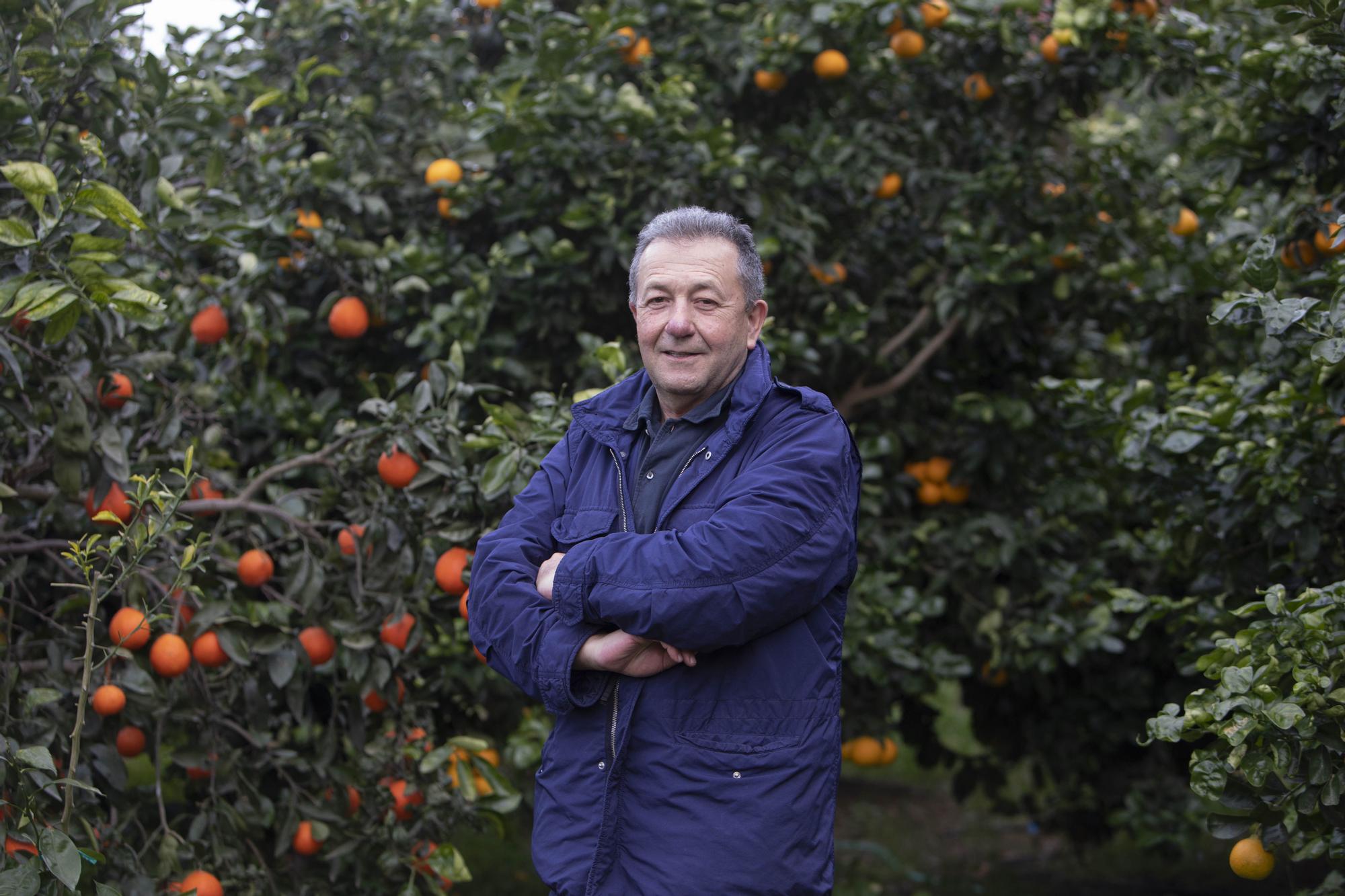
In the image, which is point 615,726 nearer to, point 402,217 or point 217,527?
point 217,527

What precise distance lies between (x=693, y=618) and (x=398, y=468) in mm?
1147

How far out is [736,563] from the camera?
1666 mm

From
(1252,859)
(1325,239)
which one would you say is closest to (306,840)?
(1252,859)

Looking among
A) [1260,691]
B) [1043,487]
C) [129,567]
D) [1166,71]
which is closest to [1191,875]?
[1043,487]

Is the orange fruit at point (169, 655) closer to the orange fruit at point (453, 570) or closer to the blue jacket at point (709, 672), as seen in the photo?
the orange fruit at point (453, 570)

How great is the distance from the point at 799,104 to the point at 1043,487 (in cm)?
155

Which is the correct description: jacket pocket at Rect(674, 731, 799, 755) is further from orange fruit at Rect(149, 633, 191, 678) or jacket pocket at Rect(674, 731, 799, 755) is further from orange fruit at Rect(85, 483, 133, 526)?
orange fruit at Rect(85, 483, 133, 526)

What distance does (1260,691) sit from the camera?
1.81 m

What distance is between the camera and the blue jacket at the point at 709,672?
1.66 m

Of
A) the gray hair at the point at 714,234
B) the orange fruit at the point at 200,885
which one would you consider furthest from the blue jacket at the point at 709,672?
the orange fruit at the point at 200,885

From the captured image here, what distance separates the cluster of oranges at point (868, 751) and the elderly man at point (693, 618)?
2016 mm

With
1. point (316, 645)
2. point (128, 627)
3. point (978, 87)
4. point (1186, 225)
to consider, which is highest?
point (978, 87)

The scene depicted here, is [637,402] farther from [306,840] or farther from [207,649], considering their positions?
[306,840]

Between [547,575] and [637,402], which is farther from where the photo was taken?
[637,402]
